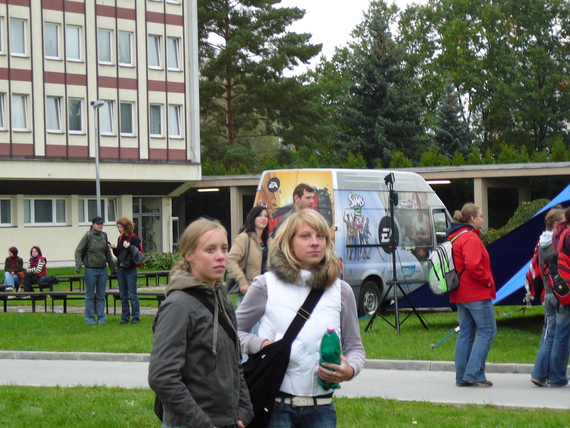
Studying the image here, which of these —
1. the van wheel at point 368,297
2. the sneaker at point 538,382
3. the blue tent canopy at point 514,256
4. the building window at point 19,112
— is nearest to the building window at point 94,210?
the building window at point 19,112

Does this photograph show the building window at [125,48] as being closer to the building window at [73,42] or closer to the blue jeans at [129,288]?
the building window at [73,42]

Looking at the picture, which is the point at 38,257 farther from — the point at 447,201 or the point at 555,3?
the point at 555,3

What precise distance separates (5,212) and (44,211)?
7.24ft

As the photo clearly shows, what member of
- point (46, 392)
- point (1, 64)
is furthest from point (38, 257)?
point (1, 64)

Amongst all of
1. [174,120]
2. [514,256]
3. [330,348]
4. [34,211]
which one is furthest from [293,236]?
[174,120]

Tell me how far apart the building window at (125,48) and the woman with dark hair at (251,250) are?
4100cm

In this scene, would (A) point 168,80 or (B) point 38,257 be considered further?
(A) point 168,80

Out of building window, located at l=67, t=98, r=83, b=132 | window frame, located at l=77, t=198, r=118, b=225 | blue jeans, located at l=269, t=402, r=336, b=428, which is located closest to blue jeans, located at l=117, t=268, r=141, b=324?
blue jeans, located at l=269, t=402, r=336, b=428

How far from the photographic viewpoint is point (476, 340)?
10641mm

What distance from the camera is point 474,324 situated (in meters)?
11.0

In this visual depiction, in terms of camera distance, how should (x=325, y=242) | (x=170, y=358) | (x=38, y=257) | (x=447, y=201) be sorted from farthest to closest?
(x=447, y=201) < (x=38, y=257) < (x=325, y=242) < (x=170, y=358)

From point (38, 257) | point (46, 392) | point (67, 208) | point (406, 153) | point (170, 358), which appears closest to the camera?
point (170, 358)

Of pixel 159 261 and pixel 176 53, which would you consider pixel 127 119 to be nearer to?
pixel 176 53

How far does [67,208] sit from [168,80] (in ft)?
27.3
